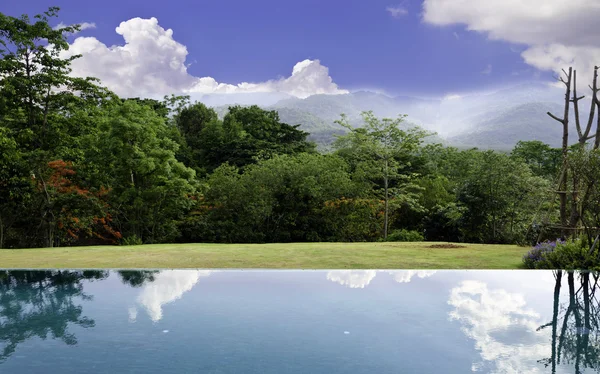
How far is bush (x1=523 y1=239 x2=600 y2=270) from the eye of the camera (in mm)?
8055

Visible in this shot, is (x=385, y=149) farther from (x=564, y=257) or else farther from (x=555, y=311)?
(x=555, y=311)

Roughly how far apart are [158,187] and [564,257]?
1139 centimetres

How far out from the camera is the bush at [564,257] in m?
8.05

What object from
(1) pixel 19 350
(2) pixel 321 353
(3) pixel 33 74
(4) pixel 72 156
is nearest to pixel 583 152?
(2) pixel 321 353

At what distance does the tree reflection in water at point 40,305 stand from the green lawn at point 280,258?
77 cm

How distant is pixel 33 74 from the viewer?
14656mm

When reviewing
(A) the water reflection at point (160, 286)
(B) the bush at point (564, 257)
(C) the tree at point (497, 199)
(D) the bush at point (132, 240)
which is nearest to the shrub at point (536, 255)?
(B) the bush at point (564, 257)

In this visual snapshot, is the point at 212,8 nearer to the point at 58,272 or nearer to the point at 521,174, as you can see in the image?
the point at 521,174

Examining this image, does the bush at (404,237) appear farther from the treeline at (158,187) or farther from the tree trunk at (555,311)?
the tree trunk at (555,311)

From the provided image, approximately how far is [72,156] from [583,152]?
1350 cm

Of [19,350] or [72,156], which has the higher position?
[72,156]

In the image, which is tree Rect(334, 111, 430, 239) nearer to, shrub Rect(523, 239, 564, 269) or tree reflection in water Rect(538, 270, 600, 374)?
shrub Rect(523, 239, 564, 269)

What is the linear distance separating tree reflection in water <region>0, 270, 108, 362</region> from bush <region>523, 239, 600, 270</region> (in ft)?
23.5

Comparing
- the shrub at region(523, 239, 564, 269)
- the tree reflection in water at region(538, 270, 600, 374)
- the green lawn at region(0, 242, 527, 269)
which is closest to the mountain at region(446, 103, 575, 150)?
the green lawn at region(0, 242, 527, 269)
